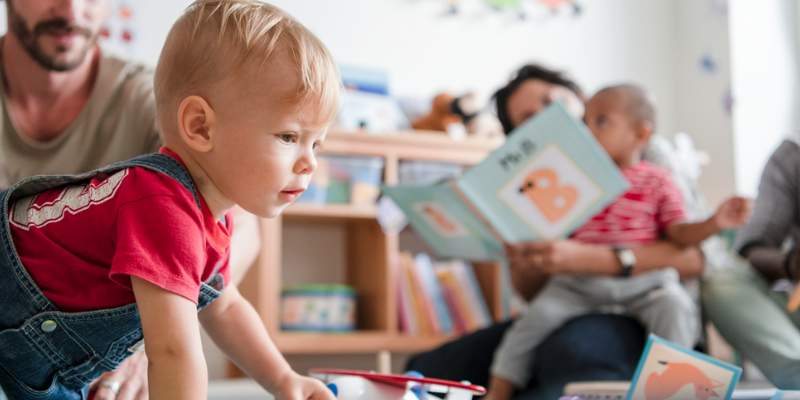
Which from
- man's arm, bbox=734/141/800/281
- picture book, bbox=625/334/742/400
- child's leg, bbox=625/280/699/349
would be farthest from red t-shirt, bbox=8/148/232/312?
man's arm, bbox=734/141/800/281

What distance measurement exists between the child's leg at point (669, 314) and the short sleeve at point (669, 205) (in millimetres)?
180

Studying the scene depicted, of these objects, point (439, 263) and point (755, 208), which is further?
point (439, 263)

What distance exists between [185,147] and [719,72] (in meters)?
2.27

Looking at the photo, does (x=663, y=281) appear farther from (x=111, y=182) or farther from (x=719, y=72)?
(x=719, y=72)

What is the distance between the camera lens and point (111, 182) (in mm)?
578

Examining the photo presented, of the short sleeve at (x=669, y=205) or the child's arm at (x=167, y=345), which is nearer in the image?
the child's arm at (x=167, y=345)

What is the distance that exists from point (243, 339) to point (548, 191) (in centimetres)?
67

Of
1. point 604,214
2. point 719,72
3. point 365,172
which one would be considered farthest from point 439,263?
point 719,72

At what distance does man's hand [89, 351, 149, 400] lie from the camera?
72cm

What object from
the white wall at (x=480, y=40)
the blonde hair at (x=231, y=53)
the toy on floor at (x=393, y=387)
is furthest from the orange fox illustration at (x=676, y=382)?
the white wall at (x=480, y=40)

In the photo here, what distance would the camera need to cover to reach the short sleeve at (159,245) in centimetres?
51

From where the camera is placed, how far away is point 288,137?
1.94 feet

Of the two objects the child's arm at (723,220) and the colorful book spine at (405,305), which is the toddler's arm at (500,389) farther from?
the colorful book spine at (405,305)

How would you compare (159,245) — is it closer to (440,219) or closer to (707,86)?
(440,219)
